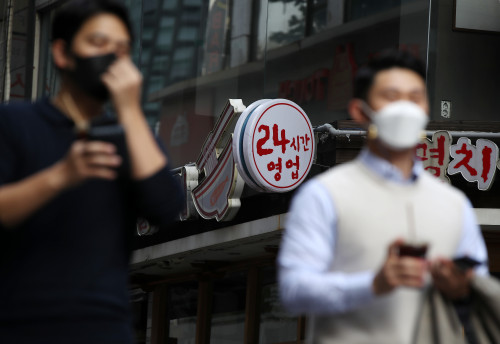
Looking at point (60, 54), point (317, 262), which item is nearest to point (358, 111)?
point (317, 262)

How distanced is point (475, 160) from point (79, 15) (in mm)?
8958

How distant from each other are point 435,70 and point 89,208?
32.3ft

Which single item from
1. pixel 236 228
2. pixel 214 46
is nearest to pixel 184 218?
pixel 236 228

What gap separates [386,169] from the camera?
11.1ft

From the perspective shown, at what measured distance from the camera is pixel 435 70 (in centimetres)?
1273

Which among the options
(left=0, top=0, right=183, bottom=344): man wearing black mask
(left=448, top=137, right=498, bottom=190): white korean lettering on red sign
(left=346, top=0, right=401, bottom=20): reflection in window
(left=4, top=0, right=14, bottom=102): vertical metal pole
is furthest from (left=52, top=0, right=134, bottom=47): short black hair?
(left=4, top=0, right=14, bottom=102): vertical metal pole

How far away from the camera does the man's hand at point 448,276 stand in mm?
3213

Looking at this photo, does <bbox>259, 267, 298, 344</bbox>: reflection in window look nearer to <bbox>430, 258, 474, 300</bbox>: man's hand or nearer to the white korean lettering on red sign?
the white korean lettering on red sign

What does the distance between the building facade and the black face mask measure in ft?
28.5

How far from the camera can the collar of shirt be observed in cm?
338

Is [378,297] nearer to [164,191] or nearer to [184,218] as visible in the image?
[164,191]

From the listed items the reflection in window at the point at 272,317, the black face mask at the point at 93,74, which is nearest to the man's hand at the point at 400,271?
the black face mask at the point at 93,74

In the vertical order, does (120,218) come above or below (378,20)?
below

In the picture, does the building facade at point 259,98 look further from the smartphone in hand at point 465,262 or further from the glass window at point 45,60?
the smartphone in hand at point 465,262
